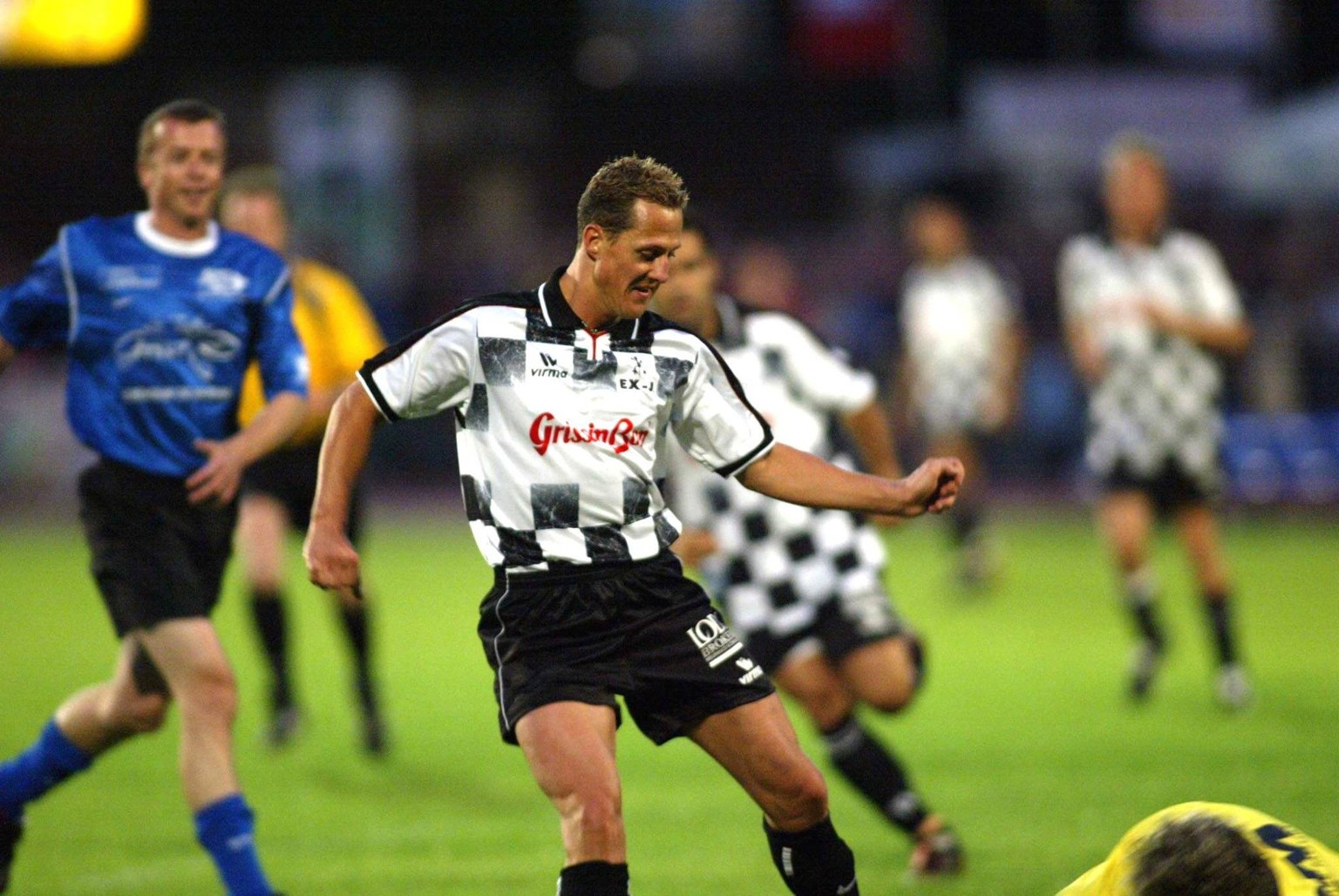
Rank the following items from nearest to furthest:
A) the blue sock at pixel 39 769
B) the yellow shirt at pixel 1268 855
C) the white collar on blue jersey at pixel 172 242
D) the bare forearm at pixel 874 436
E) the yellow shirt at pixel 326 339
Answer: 1. the yellow shirt at pixel 1268 855
2. the white collar on blue jersey at pixel 172 242
3. the blue sock at pixel 39 769
4. the bare forearm at pixel 874 436
5. the yellow shirt at pixel 326 339

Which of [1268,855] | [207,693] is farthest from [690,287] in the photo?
[1268,855]

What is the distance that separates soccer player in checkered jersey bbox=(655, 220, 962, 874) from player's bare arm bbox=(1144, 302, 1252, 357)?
9.65 ft

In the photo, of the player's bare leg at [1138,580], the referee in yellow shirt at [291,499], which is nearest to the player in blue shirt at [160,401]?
the referee in yellow shirt at [291,499]

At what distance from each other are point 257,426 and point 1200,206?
21.6 metres

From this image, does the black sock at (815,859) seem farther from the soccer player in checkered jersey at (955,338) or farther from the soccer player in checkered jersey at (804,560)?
the soccer player in checkered jersey at (955,338)

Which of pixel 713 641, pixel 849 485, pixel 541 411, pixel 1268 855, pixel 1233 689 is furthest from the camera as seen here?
pixel 1233 689

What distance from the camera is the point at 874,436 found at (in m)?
6.21

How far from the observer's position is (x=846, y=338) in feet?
66.4

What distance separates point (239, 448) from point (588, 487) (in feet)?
4.48

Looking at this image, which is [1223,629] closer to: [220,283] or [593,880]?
[220,283]

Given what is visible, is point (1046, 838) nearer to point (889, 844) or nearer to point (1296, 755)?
point (889, 844)

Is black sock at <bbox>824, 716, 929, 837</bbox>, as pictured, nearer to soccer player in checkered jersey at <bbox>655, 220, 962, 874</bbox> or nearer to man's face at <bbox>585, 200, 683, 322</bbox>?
soccer player in checkered jersey at <bbox>655, 220, 962, 874</bbox>

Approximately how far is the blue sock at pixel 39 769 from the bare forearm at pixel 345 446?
1.65 metres

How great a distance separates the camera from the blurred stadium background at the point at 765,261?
6.61 m
